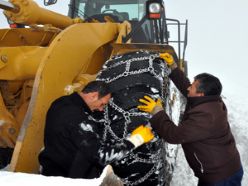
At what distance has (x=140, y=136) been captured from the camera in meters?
2.46

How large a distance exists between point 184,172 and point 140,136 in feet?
7.16

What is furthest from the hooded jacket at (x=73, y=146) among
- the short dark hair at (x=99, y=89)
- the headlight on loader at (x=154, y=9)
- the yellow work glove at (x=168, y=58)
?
the headlight on loader at (x=154, y=9)

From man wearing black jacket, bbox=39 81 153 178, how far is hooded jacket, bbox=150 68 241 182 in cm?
19

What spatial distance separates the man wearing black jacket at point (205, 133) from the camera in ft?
8.71

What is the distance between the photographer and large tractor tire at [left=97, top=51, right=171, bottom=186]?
258cm

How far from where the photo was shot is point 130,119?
256cm

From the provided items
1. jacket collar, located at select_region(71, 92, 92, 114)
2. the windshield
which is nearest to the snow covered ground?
jacket collar, located at select_region(71, 92, 92, 114)

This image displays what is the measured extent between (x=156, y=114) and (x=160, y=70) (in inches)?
15.0

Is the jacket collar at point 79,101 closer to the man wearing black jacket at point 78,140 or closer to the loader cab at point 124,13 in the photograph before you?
the man wearing black jacket at point 78,140

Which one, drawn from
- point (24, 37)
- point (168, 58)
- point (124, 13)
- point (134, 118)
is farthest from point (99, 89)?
point (124, 13)

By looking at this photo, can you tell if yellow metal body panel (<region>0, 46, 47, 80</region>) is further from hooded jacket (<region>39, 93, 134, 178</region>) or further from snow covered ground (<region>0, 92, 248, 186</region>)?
snow covered ground (<region>0, 92, 248, 186</region>)

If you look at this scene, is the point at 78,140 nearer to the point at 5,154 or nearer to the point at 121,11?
the point at 5,154

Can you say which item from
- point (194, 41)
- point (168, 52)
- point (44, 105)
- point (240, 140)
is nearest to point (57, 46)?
point (44, 105)

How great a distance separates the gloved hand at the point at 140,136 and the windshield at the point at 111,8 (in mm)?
3208
